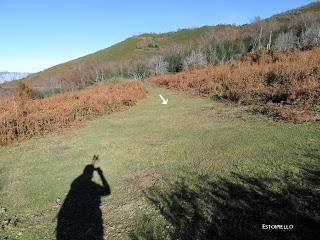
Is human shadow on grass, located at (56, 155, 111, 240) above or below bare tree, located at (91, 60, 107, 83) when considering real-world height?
below

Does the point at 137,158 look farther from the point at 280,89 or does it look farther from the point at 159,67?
the point at 159,67

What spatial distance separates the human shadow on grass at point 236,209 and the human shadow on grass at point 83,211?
916 mm

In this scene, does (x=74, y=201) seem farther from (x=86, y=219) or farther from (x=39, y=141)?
(x=39, y=141)

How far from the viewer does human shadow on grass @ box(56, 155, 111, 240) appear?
232 inches

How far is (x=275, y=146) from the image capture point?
332 inches

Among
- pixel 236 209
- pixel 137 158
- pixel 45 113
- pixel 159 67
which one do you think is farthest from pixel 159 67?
pixel 236 209

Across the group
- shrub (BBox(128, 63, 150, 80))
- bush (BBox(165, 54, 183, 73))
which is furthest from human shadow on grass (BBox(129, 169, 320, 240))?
shrub (BBox(128, 63, 150, 80))

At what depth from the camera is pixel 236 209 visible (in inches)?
217

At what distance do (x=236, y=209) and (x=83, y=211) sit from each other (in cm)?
311

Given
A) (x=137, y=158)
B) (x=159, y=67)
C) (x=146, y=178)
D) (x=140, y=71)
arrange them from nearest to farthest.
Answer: (x=146, y=178), (x=137, y=158), (x=159, y=67), (x=140, y=71)

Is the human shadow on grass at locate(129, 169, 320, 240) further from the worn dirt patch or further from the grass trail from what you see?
the worn dirt patch

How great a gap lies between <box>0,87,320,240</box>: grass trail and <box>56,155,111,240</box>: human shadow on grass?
6.0 inches

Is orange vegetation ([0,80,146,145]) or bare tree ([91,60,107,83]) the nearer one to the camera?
orange vegetation ([0,80,146,145])

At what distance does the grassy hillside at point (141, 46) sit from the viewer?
488 ft
